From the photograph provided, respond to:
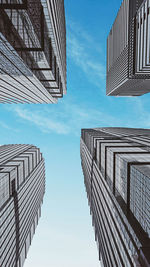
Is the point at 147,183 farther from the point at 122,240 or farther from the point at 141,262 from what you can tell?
the point at 122,240

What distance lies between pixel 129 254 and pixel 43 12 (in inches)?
2016

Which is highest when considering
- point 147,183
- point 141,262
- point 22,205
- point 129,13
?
point 129,13

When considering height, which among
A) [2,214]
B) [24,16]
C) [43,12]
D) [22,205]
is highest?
[43,12]

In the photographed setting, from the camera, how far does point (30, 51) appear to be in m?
37.0

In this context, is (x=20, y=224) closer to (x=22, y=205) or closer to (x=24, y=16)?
(x=22, y=205)

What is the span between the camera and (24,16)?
28844 millimetres

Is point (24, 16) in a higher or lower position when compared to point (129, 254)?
higher

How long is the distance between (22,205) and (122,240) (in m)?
45.9

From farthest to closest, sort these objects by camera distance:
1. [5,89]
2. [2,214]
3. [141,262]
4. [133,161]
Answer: [5,89], [2,214], [133,161], [141,262]

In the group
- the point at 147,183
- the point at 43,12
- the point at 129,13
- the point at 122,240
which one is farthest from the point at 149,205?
the point at 129,13

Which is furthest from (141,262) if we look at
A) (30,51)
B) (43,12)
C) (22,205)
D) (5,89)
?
(5,89)

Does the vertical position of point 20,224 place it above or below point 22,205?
below

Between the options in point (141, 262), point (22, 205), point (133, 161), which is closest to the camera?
point (141, 262)

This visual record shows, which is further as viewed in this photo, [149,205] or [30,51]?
[30,51]
